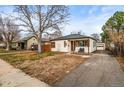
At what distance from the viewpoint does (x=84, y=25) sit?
24.2 ft

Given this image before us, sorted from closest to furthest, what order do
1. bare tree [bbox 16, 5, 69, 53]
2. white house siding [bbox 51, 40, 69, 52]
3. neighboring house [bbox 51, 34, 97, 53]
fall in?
1. bare tree [bbox 16, 5, 69, 53]
2. neighboring house [bbox 51, 34, 97, 53]
3. white house siding [bbox 51, 40, 69, 52]

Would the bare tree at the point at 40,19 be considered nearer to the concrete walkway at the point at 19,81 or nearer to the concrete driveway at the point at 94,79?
the concrete driveway at the point at 94,79

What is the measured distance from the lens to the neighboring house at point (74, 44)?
14.3 metres

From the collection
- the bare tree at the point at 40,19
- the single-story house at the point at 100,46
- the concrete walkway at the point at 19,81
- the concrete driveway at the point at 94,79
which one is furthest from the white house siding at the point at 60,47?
the concrete walkway at the point at 19,81

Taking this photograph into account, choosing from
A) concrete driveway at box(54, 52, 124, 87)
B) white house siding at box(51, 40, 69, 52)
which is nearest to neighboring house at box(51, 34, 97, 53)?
white house siding at box(51, 40, 69, 52)

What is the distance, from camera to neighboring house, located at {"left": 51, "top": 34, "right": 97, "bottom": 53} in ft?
46.8

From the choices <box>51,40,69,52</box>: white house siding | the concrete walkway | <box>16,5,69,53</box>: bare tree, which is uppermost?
<box>16,5,69,53</box>: bare tree

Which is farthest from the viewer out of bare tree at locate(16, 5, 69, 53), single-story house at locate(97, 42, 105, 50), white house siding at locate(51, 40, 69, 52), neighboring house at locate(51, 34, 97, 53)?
white house siding at locate(51, 40, 69, 52)

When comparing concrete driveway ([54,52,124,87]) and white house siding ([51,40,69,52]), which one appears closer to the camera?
concrete driveway ([54,52,124,87])

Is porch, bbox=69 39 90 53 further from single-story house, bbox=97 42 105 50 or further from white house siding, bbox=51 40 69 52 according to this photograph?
single-story house, bbox=97 42 105 50
